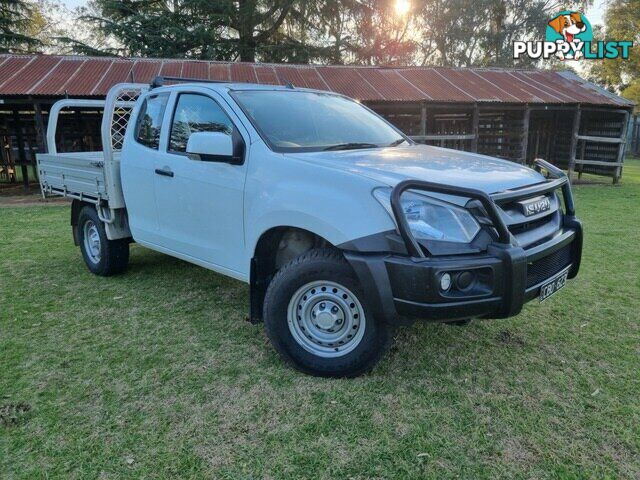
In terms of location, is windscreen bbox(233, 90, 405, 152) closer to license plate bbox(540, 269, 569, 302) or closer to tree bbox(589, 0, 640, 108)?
license plate bbox(540, 269, 569, 302)

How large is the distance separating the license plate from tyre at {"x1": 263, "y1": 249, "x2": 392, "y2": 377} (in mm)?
1013

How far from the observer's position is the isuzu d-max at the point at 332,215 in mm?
2680

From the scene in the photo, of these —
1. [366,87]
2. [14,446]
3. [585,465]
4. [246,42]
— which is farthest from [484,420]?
[246,42]

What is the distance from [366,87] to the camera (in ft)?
46.8

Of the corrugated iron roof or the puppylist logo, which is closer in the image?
the corrugated iron roof

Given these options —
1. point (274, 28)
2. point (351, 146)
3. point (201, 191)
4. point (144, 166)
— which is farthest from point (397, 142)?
point (274, 28)

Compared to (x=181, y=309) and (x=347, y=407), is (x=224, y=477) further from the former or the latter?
(x=181, y=309)

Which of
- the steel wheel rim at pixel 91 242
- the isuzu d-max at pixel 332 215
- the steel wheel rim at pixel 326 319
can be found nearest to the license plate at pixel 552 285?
the isuzu d-max at pixel 332 215

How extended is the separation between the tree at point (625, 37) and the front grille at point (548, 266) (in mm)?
31524

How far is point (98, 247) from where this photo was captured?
5371 millimetres

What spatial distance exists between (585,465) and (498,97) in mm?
13648

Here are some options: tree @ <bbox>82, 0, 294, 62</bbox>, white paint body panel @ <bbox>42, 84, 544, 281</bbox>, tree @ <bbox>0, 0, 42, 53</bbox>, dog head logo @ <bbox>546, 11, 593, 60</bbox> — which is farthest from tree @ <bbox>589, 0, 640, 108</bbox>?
tree @ <bbox>0, 0, 42, 53</bbox>

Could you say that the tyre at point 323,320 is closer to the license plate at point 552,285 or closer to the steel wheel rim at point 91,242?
→ the license plate at point 552,285

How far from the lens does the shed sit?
13141 millimetres
